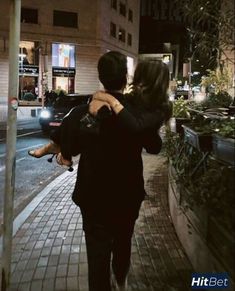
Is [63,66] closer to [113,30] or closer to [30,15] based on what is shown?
[30,15]

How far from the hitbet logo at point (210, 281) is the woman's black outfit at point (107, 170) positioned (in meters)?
0.80

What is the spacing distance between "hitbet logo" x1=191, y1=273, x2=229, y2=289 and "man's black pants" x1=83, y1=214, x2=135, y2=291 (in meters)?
0.72

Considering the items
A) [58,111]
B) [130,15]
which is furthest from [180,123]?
[130,15]

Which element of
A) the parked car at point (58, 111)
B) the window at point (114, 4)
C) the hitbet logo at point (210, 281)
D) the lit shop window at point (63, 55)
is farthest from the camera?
the window at point (114, 4)

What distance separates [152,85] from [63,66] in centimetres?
3927

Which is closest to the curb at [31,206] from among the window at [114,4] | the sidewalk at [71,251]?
the sidewalk at [71,251]

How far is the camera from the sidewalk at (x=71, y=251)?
4.05 metres

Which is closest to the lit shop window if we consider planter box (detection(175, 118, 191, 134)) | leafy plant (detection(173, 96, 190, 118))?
leafy plant (detection(173, 96, 190, 118))

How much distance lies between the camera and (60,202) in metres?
7.10

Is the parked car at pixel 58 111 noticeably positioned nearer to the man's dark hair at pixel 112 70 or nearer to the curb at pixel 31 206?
the curb at pixel 31 206

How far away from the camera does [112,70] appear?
292 centimetres

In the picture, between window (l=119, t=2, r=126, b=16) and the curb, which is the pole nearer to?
the curb

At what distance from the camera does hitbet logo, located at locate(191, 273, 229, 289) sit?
3.24 metres

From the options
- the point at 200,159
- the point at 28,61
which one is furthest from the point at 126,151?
the point at 28,61
